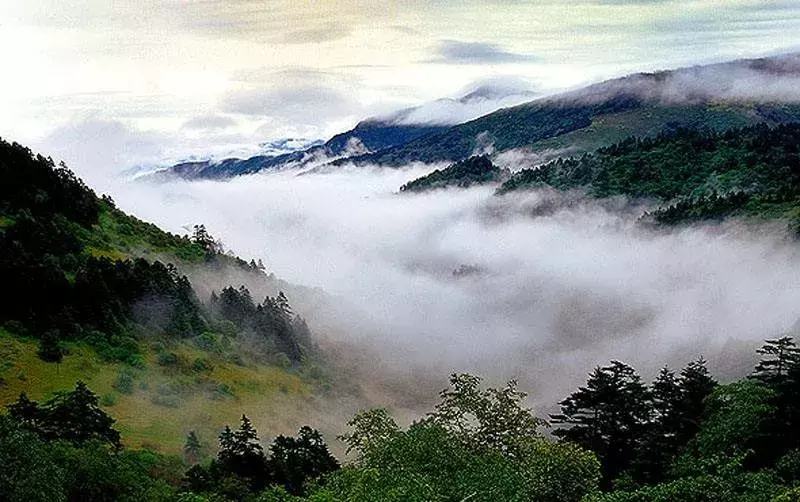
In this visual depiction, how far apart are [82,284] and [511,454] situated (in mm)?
65671

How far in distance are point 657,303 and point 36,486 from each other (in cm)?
17655

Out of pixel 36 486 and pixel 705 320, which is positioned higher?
pixel 705 320

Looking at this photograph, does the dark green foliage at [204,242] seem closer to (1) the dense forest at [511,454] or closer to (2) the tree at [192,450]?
(2) the tree at [192,450]

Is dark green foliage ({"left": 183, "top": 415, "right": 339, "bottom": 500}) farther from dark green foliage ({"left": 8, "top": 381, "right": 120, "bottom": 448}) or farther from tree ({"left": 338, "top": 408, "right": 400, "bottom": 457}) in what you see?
tree ({"left": 338, "top": 408, "right": 400, "bottom": 457})

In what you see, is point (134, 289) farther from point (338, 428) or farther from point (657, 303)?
point (657, 303)

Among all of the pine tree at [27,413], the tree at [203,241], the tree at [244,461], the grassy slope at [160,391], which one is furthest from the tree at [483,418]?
the tree at [203,241]

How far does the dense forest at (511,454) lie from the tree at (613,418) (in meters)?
0.08

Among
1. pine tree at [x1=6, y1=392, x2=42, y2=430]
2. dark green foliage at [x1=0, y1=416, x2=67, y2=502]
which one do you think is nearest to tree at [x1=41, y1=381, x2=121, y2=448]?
pine tree at [x1=6, y1=392, x2=42, y2=430]

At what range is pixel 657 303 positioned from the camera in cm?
18925

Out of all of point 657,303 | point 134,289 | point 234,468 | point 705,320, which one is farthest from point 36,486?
point 657,303

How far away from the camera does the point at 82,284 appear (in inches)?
3526

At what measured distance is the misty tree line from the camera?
84.2 m

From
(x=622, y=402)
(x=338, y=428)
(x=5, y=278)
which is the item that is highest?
(x=5, y=278)

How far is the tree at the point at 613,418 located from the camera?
49438mm
